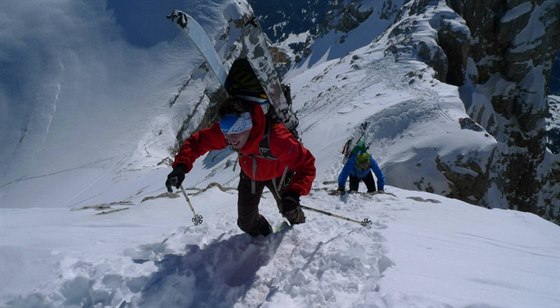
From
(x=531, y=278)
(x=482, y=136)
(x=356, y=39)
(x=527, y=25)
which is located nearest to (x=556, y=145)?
(x=356, y=39)

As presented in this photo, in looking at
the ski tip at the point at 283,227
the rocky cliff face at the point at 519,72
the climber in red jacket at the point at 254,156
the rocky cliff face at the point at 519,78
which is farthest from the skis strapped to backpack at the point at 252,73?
the rocky cliff face at the point at 519,72

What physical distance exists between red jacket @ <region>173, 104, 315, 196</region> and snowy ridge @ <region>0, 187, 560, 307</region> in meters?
0.71

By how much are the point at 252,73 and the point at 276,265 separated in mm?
1926

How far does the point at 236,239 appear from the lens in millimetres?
4168

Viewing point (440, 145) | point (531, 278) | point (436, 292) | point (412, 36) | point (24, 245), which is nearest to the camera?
point (436, 292)

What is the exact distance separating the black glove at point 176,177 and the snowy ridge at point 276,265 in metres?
0.61

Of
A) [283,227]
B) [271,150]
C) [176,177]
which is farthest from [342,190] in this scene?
[176,177]

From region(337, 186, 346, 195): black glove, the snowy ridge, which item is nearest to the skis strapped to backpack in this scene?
the snowy ridge

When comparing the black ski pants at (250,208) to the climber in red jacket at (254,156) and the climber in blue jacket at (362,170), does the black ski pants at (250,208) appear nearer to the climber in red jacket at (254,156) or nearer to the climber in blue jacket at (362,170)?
the climber in red jacket at (254,156)

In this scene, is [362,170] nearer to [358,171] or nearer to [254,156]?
[358,171]

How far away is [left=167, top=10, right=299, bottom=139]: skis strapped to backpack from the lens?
12.6ft

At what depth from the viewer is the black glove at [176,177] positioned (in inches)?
145

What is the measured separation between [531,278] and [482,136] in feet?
39.3

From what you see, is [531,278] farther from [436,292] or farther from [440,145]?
[440,145]
